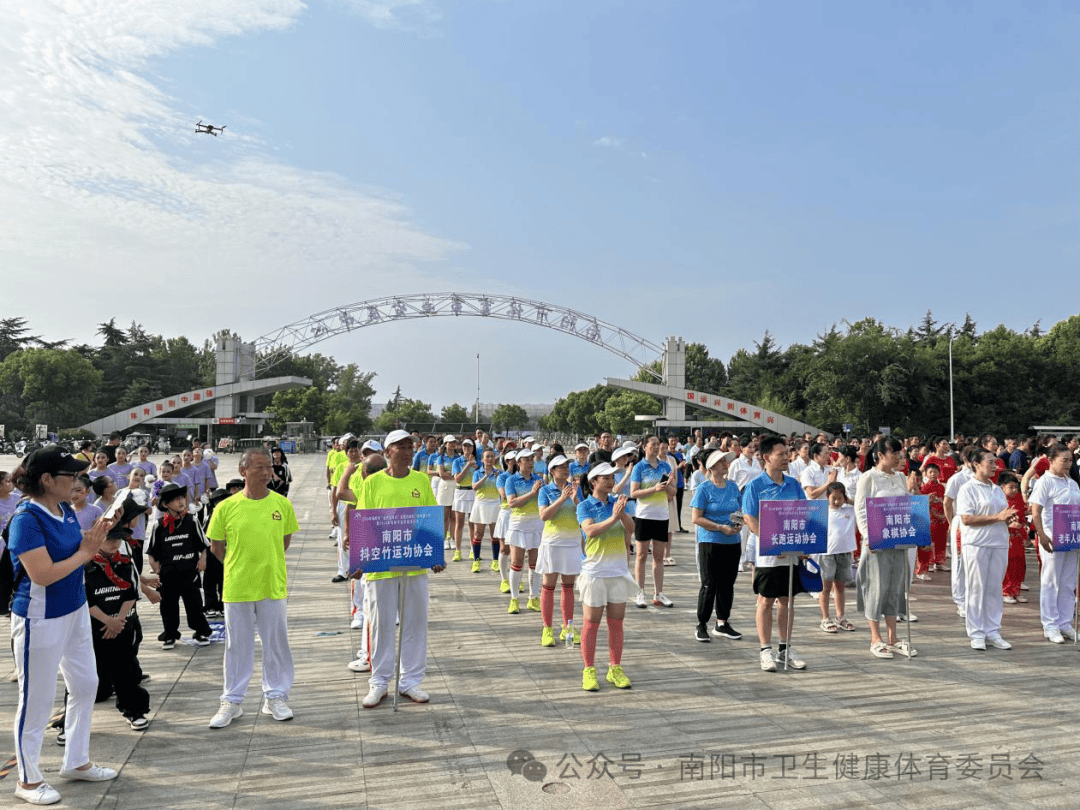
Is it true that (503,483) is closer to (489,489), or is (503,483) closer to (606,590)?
(489,489)

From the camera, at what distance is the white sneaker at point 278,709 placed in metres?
5.02

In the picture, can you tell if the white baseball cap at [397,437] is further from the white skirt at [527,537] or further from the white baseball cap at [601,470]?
the white skirt at [527,537]

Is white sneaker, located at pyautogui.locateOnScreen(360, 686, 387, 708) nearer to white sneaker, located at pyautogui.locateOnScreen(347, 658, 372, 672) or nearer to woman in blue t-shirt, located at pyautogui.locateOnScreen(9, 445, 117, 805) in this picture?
white sneaker, located at pyautogui.locateOnScreen(347, 658, 372, 672)

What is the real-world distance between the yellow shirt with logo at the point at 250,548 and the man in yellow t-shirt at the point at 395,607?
0.65 meters

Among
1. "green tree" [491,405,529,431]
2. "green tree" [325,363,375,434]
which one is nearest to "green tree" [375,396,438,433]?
"green tree" [325,363,375,434]

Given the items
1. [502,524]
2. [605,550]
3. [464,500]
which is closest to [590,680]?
[605,550]

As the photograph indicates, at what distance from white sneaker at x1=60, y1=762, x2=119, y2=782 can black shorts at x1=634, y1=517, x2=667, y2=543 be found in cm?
556

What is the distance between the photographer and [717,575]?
23.0ft

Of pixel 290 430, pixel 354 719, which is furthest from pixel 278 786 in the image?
pixel 290 430

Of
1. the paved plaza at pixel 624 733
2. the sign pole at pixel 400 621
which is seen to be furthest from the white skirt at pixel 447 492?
the sign pole at pixel 400 621

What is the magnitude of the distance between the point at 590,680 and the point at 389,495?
203 centimetres

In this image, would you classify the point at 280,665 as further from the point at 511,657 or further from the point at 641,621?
the point at 641,621

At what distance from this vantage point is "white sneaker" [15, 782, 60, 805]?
152 inches

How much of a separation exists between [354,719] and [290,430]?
53.8 metres
